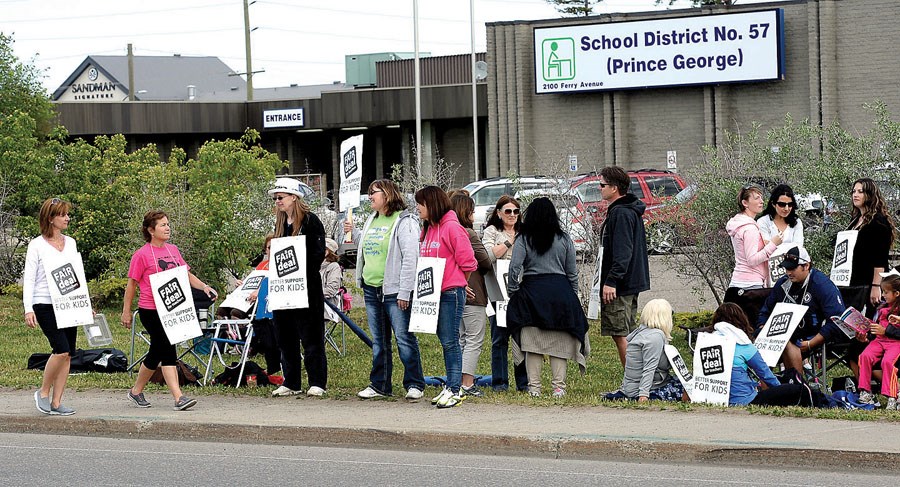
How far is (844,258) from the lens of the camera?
10688mm

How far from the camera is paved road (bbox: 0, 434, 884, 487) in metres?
7.71

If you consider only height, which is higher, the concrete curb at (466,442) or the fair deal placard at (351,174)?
the fair deal placard at (351,174)

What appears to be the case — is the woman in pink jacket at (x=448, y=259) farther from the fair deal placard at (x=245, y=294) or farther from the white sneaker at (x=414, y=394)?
the fair deal placard at (x=245, y=294)

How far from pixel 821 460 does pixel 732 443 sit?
0.60 m

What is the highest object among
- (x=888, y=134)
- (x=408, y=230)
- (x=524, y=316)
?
(x=888, y=134)

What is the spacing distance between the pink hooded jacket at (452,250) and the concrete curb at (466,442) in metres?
1.47

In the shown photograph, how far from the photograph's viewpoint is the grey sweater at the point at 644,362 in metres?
10.0

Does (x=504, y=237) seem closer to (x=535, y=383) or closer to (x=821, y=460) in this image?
(x=535, y=383)

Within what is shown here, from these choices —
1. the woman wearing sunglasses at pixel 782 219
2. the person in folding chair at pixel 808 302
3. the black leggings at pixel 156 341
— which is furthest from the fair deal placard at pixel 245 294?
the person in folding chair at pixel 808 302

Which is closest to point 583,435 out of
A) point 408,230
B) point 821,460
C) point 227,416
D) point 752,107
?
point 821,460

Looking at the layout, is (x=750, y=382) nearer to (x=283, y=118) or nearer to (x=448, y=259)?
(x=448, y=259)

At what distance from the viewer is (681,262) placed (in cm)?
1555

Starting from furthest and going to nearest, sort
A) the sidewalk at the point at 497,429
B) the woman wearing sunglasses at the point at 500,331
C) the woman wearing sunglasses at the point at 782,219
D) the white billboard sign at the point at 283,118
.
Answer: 1. the white billboard sign at the point at 283,118
2. the woman wearing sunglasses at the point at 782,219
3. the woman wearing sunglasses at the point at 500,331
4. the sidewalk at the point at 497,429

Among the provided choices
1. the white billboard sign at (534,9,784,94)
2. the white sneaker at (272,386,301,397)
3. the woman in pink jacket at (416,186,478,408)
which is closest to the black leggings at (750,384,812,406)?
the woman in pink jacket at (416,186,478,408)
